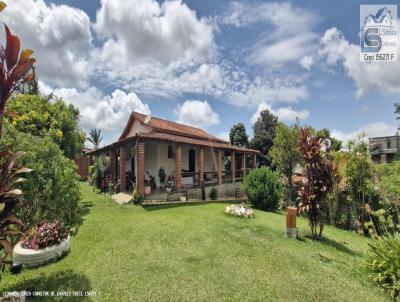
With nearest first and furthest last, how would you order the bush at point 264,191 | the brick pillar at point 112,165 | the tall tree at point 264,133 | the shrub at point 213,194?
the bush at point 264,191
the shrub at point 213,194
the brick pillar at point 112,165
the tall tree at point 264,133

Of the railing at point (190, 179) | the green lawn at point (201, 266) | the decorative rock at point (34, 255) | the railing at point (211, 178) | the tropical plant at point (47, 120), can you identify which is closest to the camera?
the green lawn at point (201, 266)

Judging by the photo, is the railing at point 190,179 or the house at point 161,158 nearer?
the house at point 161,158

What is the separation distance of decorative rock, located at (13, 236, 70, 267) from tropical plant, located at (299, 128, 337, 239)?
8.21 metres

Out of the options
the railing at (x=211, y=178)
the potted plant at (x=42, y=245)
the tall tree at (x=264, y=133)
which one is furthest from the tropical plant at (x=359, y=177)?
the tall tree at (x=264, y=133)

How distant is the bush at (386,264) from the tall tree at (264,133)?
23533 millimetres

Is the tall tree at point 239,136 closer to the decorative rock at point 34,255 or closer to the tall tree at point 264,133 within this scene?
the tall tree at point 264,133

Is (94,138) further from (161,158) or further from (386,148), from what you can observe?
(386,148)

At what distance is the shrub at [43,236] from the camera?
495cm

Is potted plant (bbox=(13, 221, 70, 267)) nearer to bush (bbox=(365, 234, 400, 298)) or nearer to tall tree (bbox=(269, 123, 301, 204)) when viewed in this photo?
bush (bbox=(365, 234, 400, 298))

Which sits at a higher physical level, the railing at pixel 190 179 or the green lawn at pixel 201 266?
the railing at pixel 190 179

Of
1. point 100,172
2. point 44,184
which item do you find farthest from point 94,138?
point 44,184

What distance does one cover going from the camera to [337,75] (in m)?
13.2

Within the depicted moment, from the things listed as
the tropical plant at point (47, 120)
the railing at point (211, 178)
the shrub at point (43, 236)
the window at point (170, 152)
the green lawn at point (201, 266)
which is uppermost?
the tropical plant at point (47, 120)

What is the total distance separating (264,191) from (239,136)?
64.1 feet
